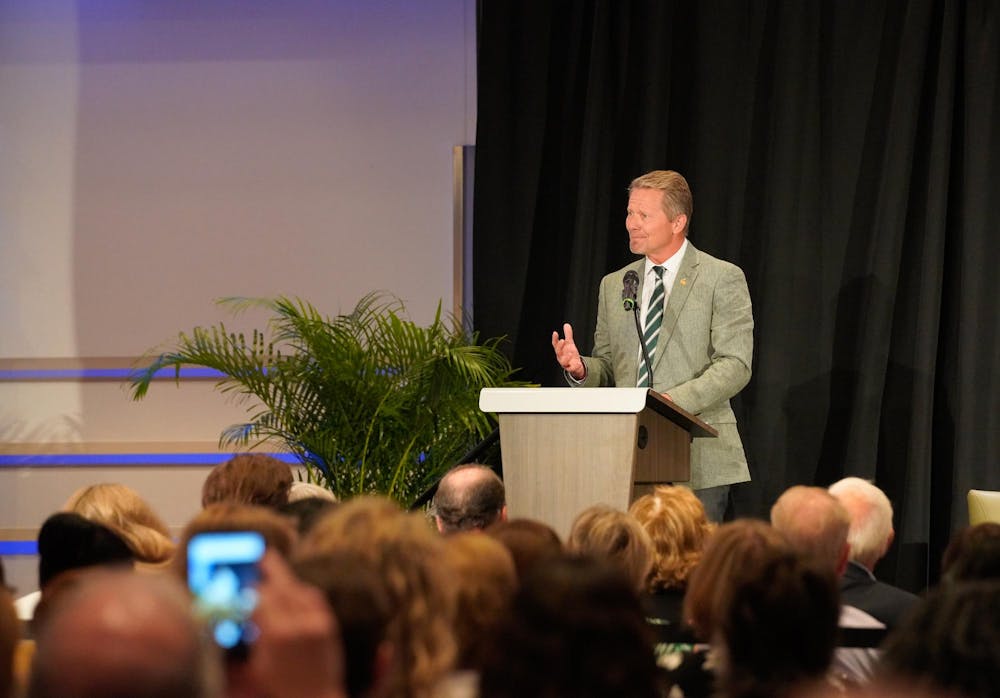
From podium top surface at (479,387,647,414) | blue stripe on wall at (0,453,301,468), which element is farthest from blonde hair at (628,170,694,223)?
blue stripe on wall at (0,453,301,468)

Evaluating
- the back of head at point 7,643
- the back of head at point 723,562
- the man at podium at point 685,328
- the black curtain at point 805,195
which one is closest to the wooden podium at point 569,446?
the man at podium at point 685,328

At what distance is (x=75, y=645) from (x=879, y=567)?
17.0 ft

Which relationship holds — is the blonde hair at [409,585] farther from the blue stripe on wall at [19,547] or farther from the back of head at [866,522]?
the blue stripe on wall at [19,547]

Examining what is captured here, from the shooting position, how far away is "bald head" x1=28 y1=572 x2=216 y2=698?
1068 millimetres

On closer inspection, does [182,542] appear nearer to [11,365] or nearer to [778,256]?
[778,256]

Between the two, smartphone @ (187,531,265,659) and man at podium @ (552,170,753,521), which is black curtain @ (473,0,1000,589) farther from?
smartphone @ (187,531,265,659)

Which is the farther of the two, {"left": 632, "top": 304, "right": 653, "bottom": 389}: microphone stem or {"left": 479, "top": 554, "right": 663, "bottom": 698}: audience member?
{"left": 632, "top": 304, "right": 653, "bottom": 389}: microphone stem

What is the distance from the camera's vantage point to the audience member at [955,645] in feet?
5.02

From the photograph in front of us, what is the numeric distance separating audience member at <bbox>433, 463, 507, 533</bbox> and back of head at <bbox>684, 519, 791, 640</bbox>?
1.27 meters

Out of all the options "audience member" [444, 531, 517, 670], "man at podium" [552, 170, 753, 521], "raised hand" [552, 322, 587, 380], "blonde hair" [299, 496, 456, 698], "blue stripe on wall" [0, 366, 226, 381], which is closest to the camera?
"blonde hair" [299, 496, 456, 698]

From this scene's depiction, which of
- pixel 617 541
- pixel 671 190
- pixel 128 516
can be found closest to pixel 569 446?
pixel 617 541

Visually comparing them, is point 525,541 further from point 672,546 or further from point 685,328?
point 685,328

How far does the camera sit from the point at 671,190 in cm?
453

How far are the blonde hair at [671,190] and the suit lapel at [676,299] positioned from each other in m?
0.20
